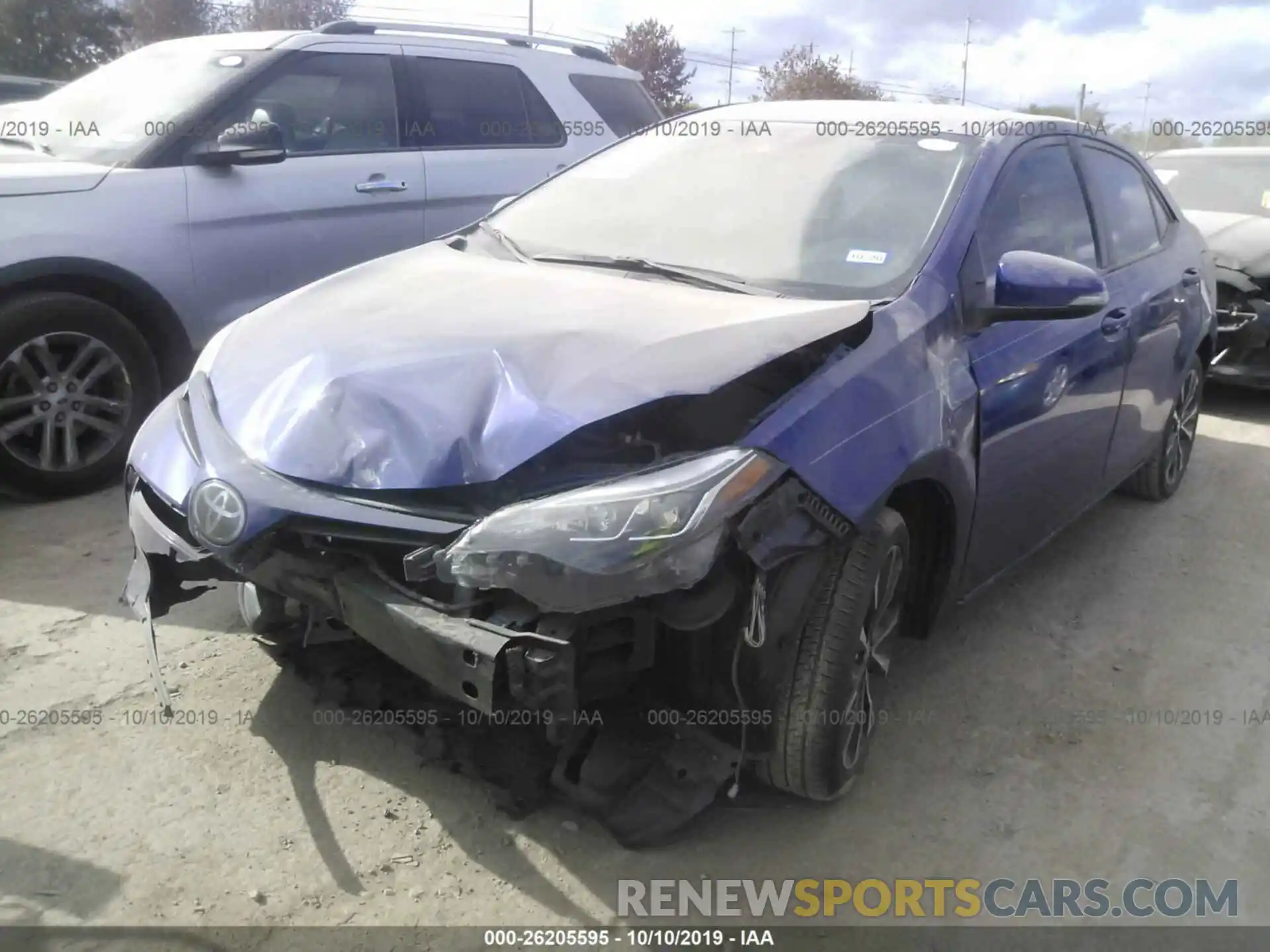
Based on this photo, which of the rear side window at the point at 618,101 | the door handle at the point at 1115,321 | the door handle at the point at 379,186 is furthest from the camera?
the rear side window at the point at 618,101

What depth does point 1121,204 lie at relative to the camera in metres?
4.02

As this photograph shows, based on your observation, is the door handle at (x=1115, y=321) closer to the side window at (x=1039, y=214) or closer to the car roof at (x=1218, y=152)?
the side window at (x=1039, y=214)

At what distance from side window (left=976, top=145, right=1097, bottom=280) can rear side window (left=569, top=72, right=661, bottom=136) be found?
129 inches

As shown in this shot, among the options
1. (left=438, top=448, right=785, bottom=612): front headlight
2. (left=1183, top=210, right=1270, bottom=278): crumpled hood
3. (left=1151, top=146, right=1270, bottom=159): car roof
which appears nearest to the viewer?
(left=438, top=448, right=785, bottom=612): front headlight

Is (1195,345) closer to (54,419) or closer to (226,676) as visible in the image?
(226,676)

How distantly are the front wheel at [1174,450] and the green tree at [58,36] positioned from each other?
26525 millimetres

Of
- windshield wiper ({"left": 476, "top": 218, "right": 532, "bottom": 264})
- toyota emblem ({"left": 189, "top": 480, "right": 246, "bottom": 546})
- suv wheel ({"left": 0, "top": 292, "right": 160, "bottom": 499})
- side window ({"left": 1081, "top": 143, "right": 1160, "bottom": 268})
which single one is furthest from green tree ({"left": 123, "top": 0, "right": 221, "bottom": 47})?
toyota emblem ({"left": 189, "top": 480, "right": 246, "bottom": 546})

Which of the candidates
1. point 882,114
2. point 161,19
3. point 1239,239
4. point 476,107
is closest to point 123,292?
point 476,107

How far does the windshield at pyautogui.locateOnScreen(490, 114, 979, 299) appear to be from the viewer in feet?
9.52

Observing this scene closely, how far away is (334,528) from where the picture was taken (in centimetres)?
214

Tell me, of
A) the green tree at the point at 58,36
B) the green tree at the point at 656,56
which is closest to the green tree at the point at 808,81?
the green tree at the point at 656,56

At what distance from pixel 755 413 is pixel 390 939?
133 centimetres

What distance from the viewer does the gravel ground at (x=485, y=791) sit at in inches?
91.7

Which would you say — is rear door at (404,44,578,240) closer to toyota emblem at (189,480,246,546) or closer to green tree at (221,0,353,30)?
toyota emblem at (189,480,246,546)
